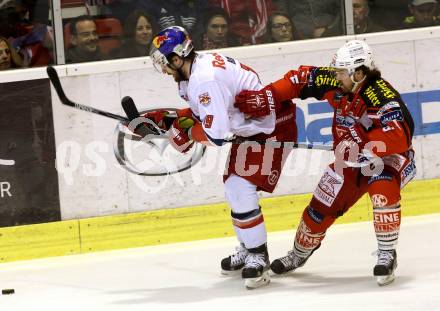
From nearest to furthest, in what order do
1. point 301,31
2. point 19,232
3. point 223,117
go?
Answer: 1. point 223,117
2. point 19,232
3. point 301,31

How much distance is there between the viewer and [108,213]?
6133 mm

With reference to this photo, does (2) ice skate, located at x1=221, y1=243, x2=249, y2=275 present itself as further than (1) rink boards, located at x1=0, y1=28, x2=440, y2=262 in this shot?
No

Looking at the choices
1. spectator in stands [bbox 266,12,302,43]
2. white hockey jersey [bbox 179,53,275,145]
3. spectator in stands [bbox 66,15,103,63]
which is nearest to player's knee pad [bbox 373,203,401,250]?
white hockey jersey [bbox 179,53,275,145]

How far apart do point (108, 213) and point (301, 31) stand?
158cm

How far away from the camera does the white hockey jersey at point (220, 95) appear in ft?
15.4

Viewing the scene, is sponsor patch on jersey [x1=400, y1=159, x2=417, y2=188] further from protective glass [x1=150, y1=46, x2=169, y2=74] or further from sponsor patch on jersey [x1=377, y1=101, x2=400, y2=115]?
protective glass [x1=150, y1=46, x2=169, y2=74]

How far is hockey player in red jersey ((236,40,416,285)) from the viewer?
466cm

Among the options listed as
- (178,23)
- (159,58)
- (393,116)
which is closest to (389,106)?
(393,116)

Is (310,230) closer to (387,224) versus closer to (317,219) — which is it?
(317,219)

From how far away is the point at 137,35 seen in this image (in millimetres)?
6250

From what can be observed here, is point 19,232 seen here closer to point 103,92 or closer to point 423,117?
point 103,92

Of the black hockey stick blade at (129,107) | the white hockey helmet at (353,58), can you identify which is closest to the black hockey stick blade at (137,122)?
the black hockey stick blade at (129,107)

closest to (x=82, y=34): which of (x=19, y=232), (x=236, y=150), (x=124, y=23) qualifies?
(x=124, y=23)

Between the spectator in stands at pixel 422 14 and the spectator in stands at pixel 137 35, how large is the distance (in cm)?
155
